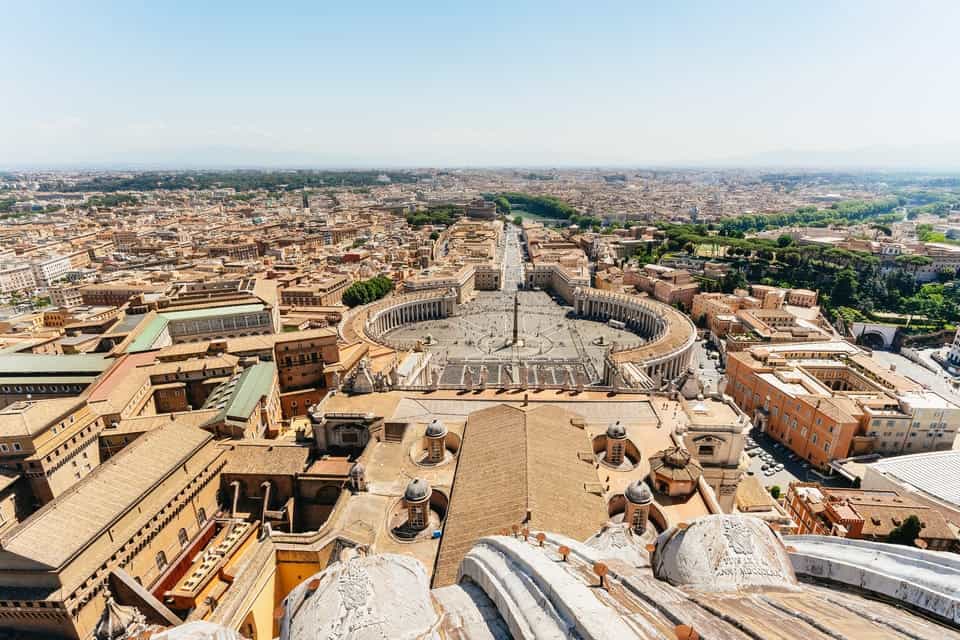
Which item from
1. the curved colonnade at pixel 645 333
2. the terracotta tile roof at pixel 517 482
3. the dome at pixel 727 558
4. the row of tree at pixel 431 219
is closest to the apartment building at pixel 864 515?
the curved colonnade at pixel 645 333

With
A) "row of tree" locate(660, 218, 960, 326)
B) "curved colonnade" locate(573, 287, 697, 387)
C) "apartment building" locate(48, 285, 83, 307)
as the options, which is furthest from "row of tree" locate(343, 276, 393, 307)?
"row of tree" locate(660, 218, 960, 326)

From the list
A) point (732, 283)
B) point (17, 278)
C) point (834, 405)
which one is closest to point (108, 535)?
point (834, 405)

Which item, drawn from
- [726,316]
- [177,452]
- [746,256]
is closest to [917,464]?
[726,316]

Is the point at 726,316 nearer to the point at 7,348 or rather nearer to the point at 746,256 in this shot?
the point at 746,256

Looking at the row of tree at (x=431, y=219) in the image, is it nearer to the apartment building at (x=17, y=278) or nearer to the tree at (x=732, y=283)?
the apartment building at (x=17, y=278)

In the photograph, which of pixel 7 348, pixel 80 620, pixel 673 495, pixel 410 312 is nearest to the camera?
pixel 80 620

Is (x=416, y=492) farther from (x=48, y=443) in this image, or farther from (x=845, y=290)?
(x=845, y=290)
